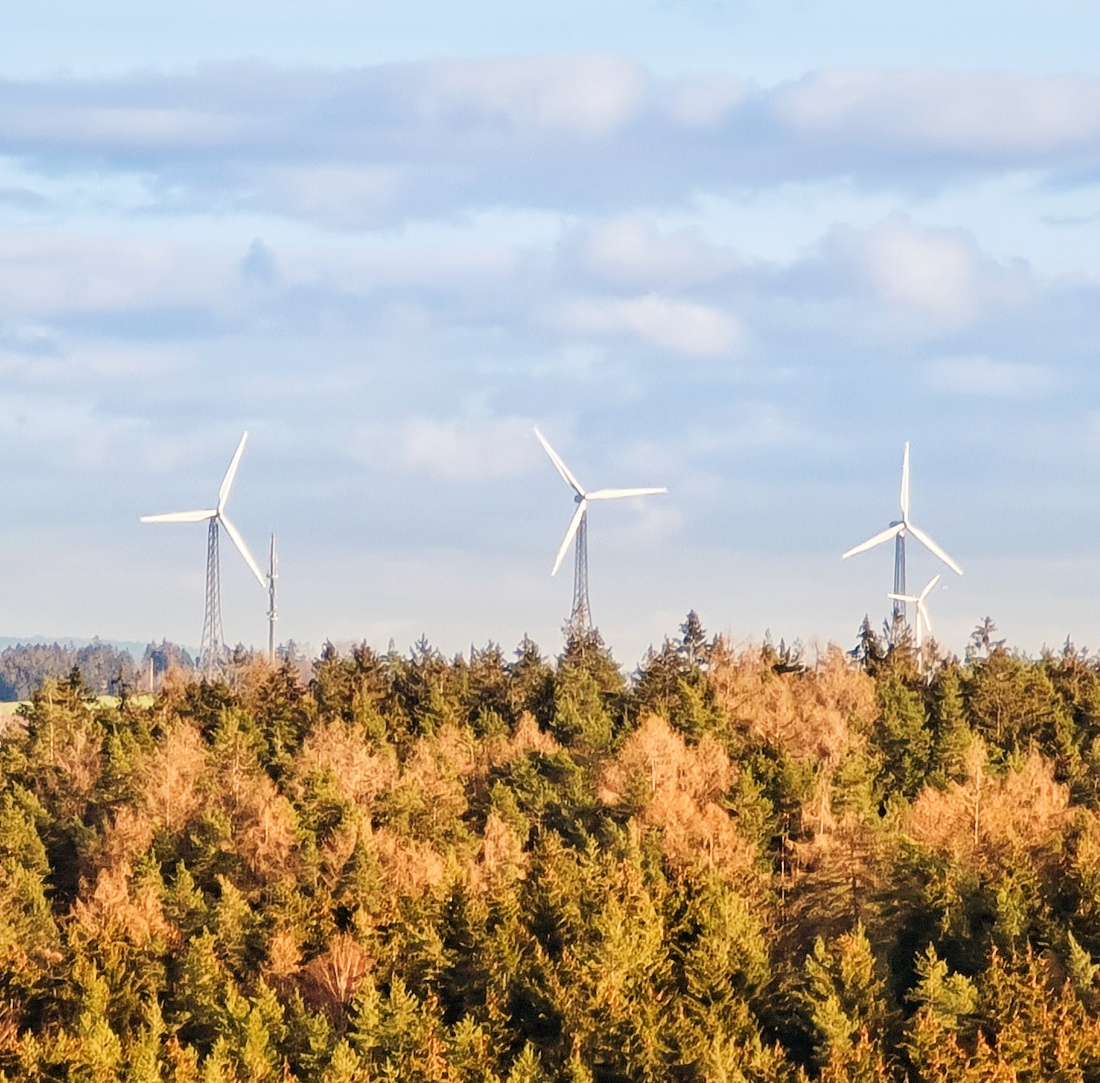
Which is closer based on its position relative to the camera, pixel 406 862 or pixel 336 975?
pixel 336 975

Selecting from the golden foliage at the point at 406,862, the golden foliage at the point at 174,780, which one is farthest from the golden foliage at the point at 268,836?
the golden foliage at the point at 406,862

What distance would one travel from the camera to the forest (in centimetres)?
8044

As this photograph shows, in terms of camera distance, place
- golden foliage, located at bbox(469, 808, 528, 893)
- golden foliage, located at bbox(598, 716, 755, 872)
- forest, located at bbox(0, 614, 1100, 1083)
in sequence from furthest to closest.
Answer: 1. golden foliage, located at bbox(598, 716, 755, 872)
2. golden foliage, located at bbox(469, 808, 528, 893)
3. forest, located at bbox(0, 614, 1100, 1083)

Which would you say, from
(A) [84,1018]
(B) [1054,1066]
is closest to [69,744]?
(A) [84,1018]

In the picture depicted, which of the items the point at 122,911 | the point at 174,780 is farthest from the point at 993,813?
the point at 174,780

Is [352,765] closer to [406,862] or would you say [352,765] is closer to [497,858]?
[406,862]

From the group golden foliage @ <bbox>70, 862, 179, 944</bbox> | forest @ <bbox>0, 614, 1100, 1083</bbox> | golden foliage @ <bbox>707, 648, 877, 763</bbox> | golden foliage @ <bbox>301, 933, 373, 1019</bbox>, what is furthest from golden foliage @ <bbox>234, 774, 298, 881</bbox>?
golden foliage @ <bbox>707, 648, 877, 763</bbox>

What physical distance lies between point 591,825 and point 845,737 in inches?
1061

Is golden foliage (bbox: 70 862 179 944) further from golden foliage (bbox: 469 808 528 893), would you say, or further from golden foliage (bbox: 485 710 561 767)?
golden foliage (bbox: 485 710 561 767)

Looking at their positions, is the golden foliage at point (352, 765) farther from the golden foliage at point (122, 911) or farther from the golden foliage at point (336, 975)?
the golden foliage at point (336, 975)

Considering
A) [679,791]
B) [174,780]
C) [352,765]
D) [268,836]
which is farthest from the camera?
[352,765]

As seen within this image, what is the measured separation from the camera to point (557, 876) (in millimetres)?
94875

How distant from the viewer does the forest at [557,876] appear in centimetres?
8044

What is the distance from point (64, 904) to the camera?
121m
